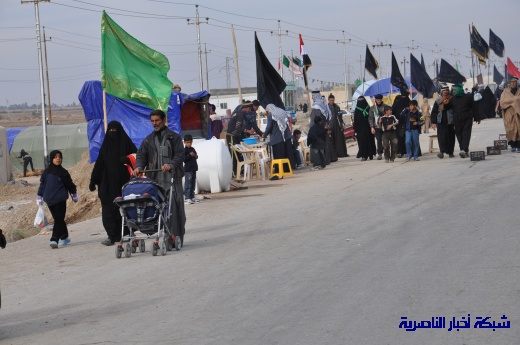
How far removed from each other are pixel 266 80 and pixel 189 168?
972cm

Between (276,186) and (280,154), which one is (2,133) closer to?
(280,154)

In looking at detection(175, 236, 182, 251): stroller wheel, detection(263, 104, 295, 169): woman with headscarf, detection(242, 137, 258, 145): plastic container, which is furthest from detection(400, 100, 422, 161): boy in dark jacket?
detection(175, 236, 182, 251): stroller wheel

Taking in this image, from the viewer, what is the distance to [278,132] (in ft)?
83.6

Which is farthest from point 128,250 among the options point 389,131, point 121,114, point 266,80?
point 266,80

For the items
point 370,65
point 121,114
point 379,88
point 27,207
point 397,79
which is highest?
point 370,65

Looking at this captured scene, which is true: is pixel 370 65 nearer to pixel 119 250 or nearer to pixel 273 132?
pixel 273 132

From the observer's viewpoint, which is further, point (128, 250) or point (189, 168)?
point (189, 168)

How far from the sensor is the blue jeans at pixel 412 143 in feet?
83.7

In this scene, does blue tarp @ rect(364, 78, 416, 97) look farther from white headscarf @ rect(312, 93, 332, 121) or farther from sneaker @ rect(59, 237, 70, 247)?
sneaker @ rect(59, 237, 70, 247)

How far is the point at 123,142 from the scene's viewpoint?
13852mm

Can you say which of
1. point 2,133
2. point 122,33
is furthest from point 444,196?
point 2,133

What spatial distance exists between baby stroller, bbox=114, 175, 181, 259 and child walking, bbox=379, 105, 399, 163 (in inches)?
549

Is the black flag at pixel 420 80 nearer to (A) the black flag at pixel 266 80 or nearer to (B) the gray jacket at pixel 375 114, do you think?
(B) the gray jacket at pixel 375 114

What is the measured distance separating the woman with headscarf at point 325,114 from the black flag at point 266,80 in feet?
3.55
